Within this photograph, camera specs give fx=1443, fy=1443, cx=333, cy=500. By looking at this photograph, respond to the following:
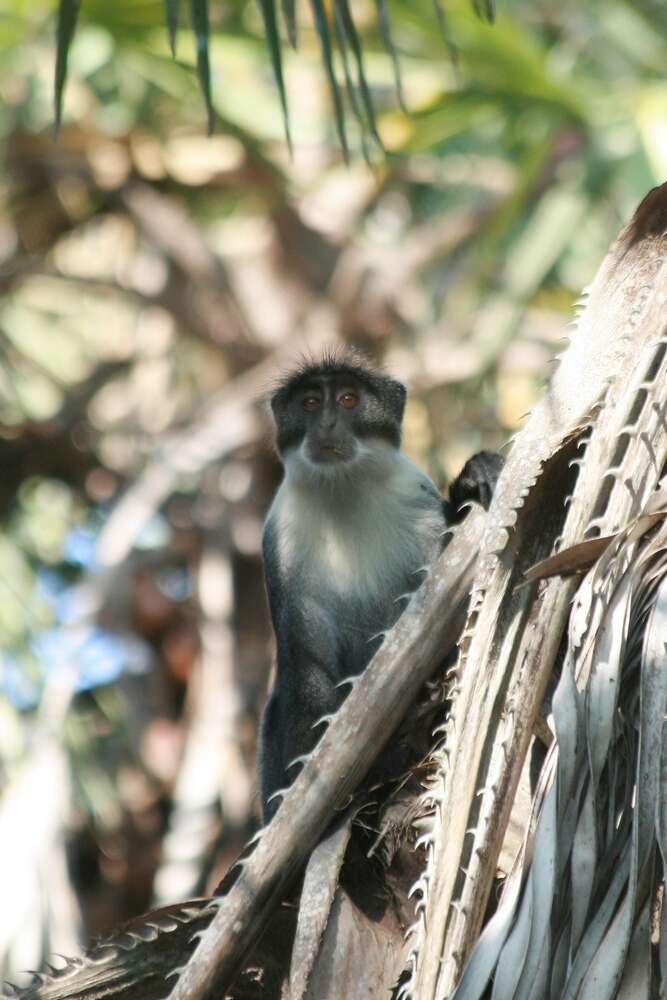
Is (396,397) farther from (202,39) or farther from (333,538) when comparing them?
(202,39)

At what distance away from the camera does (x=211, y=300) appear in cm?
948

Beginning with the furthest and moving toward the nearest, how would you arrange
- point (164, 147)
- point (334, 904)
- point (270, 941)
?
point (164, 147), point (270, 941), point (334, 904)

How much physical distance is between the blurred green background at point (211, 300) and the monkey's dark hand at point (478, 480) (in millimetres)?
3594

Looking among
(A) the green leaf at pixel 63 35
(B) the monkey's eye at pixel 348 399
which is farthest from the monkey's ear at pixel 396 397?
(A) the green leaf at pixel 63 35

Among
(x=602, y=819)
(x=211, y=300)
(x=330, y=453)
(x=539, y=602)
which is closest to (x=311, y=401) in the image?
(x=330, y=453)

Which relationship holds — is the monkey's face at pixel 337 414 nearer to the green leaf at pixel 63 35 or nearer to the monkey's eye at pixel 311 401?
the monkey's eye at pixel 311 401

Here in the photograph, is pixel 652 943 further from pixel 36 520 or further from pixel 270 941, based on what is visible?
pixel 36 520

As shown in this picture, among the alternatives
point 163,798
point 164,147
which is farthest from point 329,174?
point 163,798

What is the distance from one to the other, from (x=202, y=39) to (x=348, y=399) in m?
2.08

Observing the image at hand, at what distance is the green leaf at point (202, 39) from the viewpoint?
301 cm

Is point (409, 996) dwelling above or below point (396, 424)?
below

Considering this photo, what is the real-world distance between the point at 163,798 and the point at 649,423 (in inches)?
295

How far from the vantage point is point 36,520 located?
29.9ft

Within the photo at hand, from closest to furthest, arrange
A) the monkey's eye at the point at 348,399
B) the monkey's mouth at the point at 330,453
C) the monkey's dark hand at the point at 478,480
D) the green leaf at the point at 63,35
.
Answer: the green leaf at the point at 63,35
the monkey's dark hand at the point at 478,480
the monkey's mouth at the point at 330,453
the monkey's eye at the point at 348,399
